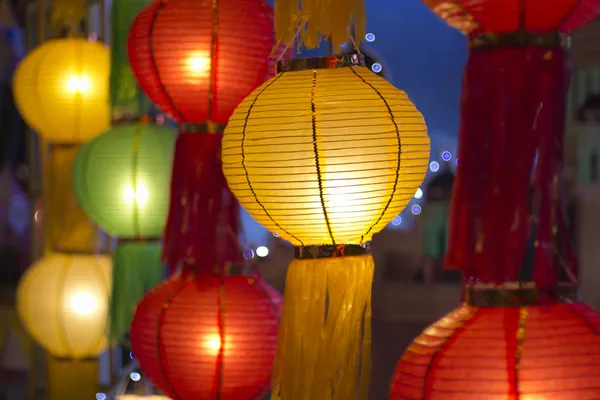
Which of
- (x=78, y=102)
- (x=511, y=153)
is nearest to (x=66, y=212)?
(x=78, y=102)

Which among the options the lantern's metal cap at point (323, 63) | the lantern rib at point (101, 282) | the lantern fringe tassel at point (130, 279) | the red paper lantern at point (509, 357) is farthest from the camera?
the lantern rib at point (101, 282)

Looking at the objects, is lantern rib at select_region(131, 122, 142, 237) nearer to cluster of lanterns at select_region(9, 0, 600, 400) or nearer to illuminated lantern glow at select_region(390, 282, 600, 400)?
cluster of lanterns at select_region(9, 0, 600, 400)

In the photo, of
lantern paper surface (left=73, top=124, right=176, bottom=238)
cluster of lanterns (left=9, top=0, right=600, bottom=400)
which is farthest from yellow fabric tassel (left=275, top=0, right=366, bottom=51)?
lantern paper surface (left=73, top=124, right=176, bottom=238)

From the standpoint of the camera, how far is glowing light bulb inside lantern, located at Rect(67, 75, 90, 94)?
9.14ft

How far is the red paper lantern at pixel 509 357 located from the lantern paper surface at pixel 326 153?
0.24 metres

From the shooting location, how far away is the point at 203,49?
2080mm

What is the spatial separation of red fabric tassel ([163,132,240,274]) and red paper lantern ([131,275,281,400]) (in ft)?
0.17

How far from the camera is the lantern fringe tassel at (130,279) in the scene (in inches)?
95.3

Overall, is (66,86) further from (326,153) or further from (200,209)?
(326,153)

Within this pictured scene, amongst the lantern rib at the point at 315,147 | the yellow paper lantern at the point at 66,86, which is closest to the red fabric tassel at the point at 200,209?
the lantern rib at the point at 315,147

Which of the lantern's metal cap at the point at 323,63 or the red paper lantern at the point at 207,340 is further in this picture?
the red paper lantern at the point at 207,340

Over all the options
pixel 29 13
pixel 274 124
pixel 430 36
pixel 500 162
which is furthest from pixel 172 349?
pixel 29 13

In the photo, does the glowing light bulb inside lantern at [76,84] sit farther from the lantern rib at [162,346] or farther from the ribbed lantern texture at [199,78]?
the lantern rib at [162,346]

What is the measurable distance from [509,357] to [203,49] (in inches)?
35.6
